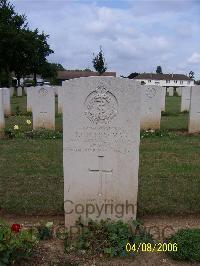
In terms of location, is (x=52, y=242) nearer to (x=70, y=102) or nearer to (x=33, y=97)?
(x=70, y=102)

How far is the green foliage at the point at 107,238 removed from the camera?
4527mm

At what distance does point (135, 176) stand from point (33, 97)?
920cm

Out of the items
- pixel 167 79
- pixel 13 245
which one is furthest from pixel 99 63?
pixel 167 79

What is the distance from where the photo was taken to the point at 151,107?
13578mm

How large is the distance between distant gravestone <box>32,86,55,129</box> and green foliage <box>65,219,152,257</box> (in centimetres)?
877

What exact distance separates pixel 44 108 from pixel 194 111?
496cm

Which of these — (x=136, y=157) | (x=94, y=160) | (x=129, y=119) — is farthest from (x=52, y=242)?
(x=129, y=119)

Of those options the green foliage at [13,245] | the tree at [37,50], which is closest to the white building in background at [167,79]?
the tree at [37,50]

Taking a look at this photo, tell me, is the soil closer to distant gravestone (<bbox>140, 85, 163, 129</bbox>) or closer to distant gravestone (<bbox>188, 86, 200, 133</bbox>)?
distant gravestone (<bbox>188, 86, 200, 133</bbox>)

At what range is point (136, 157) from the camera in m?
4.81

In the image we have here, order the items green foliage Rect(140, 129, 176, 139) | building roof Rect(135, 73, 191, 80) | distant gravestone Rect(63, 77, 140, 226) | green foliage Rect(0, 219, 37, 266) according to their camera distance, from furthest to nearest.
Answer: building roof Rect(135, 73, 191, 80)
green foliage Rect(140, 129, 176, 139)
distant gravestone Rect(63, 77, 140, 226)
green foliage Rect(0, 219, 37, 266)

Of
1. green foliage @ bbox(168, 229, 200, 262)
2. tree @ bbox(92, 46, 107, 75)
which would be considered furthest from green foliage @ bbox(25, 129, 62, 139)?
tree @ bbox(92, 46, 107, 75)

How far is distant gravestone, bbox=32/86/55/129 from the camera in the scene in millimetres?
13375
